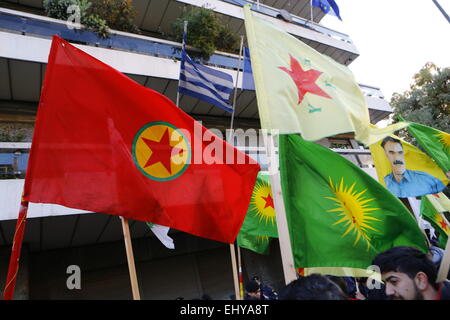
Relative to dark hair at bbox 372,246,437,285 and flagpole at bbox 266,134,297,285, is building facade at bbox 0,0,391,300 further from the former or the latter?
dark hair at bbox 372,246,437,285

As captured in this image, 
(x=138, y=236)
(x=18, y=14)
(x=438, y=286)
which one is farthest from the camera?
(x=138, y=236)

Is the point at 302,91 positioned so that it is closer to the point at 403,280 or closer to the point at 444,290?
the point at 403,280

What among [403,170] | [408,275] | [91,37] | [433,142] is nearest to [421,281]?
[408,275]

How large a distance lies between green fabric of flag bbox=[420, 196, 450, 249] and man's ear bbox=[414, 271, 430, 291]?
3194 millimetres

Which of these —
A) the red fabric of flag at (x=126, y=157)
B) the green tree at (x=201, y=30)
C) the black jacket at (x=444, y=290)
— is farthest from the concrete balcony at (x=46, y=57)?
the black jacket at (x=444, y=290)

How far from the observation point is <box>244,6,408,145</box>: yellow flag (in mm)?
2875

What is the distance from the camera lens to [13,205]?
5.60 m

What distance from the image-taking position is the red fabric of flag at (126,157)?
2.70 metres

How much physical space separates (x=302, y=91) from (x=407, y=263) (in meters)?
1.81

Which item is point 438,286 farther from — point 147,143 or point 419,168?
point 419,168

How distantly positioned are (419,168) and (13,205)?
6976mm

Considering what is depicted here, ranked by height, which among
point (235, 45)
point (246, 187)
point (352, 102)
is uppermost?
point (235, 45)

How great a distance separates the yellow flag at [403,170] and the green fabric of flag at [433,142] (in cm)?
19
